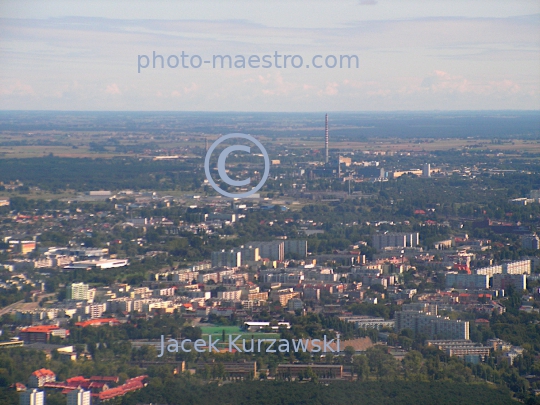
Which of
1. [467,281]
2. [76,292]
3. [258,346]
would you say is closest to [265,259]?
[76,292]

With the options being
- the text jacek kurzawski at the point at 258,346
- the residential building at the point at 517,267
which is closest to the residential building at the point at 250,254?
the text jacek kurzawski at the point at 258,346

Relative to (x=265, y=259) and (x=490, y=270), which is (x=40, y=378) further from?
(x=490, y=270)

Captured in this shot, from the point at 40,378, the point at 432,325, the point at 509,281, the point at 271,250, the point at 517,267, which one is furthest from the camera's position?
the point at 517,267

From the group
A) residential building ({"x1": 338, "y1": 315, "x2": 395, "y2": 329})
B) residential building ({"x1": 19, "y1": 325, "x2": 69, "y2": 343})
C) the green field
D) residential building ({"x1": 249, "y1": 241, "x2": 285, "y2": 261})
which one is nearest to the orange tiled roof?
residential building ({"x1": 19, "y1": 325, "x2": 69, "y2": 343})

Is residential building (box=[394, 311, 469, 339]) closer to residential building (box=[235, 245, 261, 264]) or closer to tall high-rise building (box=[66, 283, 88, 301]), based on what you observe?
residential building (box=[235, 245, 261, 264])

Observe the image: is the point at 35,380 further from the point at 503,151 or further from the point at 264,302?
the point at 503,151

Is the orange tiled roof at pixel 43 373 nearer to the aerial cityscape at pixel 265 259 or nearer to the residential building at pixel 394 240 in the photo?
the aerial cityscape at pixel 265 259

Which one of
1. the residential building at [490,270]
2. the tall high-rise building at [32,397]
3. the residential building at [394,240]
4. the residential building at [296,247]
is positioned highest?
the residential building at [296,247]
